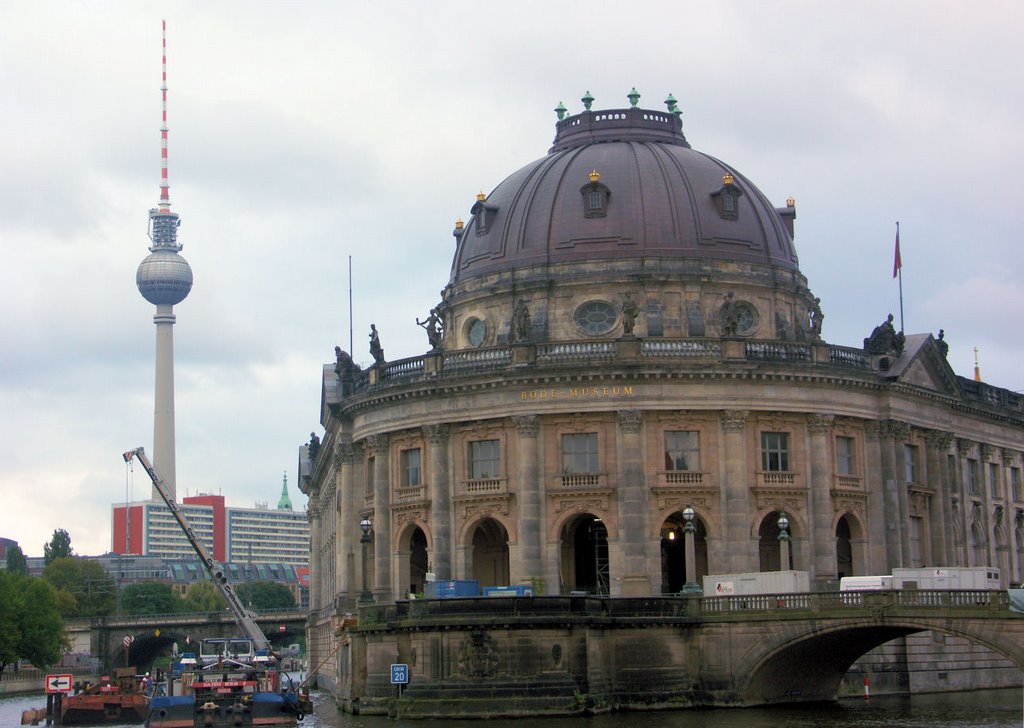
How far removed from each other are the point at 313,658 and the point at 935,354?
5462 centimetres

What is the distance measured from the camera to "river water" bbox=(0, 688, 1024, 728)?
6794cm

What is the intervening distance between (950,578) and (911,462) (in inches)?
803

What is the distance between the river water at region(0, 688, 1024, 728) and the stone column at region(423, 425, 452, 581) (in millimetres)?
8981

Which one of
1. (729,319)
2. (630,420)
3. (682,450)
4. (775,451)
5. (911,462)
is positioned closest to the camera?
(630,420)

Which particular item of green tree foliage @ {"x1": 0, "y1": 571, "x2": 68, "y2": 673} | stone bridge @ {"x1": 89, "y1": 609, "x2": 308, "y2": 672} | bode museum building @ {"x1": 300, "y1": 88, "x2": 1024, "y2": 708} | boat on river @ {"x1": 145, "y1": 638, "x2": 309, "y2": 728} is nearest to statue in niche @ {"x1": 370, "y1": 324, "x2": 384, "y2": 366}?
bode museum building @ {"x1": 300, "y1": 88, "x2": 1024, "y2": 708}

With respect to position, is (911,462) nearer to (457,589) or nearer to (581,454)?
(581,454)

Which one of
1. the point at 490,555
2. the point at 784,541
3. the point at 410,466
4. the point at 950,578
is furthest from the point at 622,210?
the point at 950,578

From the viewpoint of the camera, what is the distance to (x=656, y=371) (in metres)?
86.0

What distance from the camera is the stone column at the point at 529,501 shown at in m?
87.0

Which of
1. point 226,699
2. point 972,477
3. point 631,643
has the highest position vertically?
point 972,477

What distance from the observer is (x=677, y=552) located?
303 ft

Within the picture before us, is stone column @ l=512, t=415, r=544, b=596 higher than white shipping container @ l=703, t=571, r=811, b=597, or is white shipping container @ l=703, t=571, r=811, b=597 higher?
stone column @ l=512, t=415, r=544, b=596

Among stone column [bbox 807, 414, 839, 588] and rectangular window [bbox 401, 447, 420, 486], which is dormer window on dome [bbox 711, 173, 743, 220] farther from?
rectangular window [bbox 401, 447, 420, 486]

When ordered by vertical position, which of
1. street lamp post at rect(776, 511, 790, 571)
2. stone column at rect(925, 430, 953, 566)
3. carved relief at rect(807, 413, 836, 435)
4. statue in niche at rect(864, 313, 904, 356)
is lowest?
street lamp post at rect(776, 511, 790, 571)
